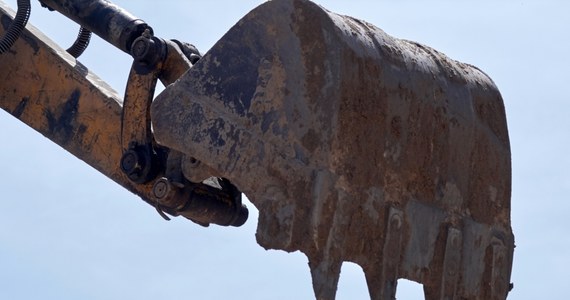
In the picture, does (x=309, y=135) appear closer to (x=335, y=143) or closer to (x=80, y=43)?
(x=335, y=143)

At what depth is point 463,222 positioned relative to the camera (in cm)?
754

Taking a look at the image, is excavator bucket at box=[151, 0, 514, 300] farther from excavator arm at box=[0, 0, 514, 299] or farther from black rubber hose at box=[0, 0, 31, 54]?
black rubber hose at box=[0, 0, 31, 54]

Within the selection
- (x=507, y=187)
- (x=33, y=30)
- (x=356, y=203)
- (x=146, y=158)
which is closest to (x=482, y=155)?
(x=507, y=187)

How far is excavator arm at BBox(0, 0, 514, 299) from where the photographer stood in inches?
269

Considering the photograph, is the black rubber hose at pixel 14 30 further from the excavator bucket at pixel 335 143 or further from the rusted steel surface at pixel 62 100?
the excavator bucket at pixel 335 143

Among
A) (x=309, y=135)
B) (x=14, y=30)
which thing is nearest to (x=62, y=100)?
(x=14, y=30)

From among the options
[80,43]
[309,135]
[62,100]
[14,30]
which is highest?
[80,43]

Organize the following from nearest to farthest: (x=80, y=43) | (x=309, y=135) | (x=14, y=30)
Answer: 1. (x=309, y=135)
2. (x=14, y=30)
3. (x=80, y=43)

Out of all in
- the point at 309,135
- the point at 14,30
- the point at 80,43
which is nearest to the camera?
the point at 309,135

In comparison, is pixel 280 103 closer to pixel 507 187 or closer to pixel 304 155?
pixel 304 155

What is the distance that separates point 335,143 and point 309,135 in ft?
0.37

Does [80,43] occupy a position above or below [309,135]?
above

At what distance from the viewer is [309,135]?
22.4 feet

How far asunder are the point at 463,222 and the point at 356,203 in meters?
0.81
